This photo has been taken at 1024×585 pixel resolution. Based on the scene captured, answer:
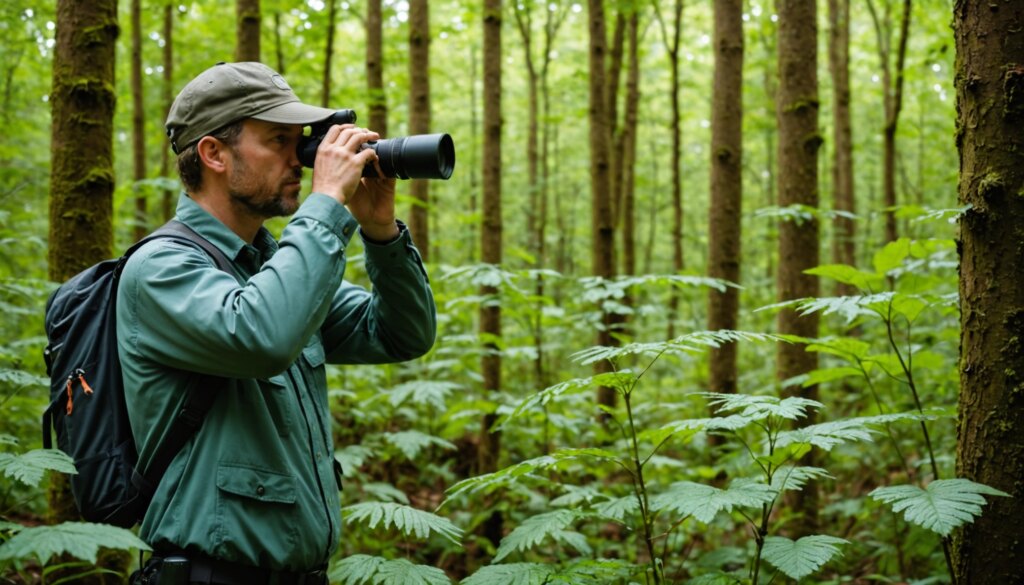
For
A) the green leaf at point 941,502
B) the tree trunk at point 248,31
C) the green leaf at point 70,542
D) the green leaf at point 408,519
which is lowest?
the green leaf at point 408,519

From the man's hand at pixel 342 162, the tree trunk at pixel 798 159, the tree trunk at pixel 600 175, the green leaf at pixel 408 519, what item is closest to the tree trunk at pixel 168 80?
the tree trunk at pixel 600 175

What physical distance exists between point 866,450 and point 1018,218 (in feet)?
18.7

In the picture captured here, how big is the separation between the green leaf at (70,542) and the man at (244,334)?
0.22 metres

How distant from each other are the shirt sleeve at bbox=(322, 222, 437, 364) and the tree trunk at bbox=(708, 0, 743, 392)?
3.94 m

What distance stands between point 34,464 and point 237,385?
612 mm

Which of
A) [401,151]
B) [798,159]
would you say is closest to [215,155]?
[401,151]

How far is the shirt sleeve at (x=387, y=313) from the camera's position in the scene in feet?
8.66

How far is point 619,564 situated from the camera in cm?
289

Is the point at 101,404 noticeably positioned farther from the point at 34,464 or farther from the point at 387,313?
the point at 387,313

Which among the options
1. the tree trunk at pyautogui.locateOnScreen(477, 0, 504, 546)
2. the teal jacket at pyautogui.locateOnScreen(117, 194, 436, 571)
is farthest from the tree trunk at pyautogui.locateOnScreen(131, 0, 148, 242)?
the teal jacket at pyautogui.locateOnScreen(117, 194, 436, 571)

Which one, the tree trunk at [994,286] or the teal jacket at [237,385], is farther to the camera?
the tree trunk at [994,286]

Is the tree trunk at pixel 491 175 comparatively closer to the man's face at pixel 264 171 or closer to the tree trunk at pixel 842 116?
the man's face at pixel 264 171

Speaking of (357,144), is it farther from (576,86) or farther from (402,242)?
(576,86)

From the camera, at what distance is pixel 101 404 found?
212 centimetres
